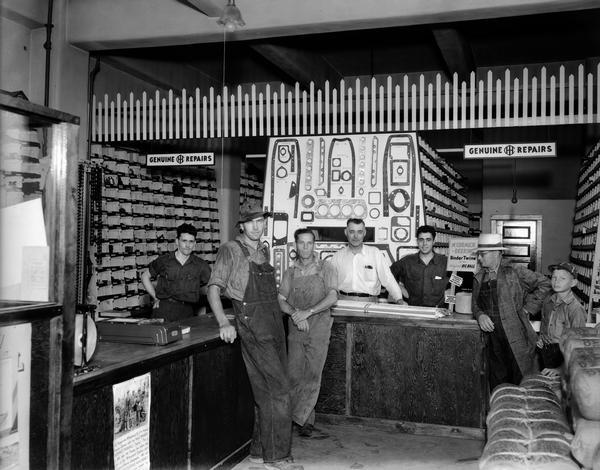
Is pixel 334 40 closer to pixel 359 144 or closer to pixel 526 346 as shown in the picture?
pixel 359 144

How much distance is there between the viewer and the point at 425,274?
612cm

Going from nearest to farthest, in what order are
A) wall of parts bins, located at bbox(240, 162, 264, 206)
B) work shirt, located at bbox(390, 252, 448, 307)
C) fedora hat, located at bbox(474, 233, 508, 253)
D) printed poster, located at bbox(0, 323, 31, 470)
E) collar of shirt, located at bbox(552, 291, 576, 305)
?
1. printed poster, located at bbox(0, 323, 31, 470)
2. collar of shirt, located at bbox(552, 291, 576, 305)
3. fedora hat, located at bbox(474, 233, 508, 253)
4. work shirt, located at bbox(390, 252, 448, 307)
5. wall of parts bins, located at bbox(240, 162, 264, 206)

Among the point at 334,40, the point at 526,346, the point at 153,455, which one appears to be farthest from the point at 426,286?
the point at 334,40

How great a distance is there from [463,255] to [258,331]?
3.17 metres

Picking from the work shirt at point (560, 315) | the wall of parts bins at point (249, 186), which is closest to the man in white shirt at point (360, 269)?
the work shirt at point (560, 315)

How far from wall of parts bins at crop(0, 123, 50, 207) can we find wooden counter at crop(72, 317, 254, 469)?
0.86 m

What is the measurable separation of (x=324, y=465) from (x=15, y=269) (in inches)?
112

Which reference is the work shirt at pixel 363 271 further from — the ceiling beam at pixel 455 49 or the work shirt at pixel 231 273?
the ceiling beam at pixel 455 49

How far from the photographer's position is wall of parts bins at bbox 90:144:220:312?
755cm

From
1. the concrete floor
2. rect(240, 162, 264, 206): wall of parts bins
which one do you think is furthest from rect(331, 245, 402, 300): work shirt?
rect(240, 162, 264, 206): wall of parts bins

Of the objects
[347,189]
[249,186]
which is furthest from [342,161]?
[249,186]

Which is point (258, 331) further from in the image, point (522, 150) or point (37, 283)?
point (522, 150)

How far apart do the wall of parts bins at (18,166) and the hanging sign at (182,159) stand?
4.48 metres

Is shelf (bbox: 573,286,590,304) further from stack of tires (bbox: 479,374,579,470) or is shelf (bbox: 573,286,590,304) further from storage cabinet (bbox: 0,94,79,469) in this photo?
storage cabinet (bbox: 0,94,79,469)
